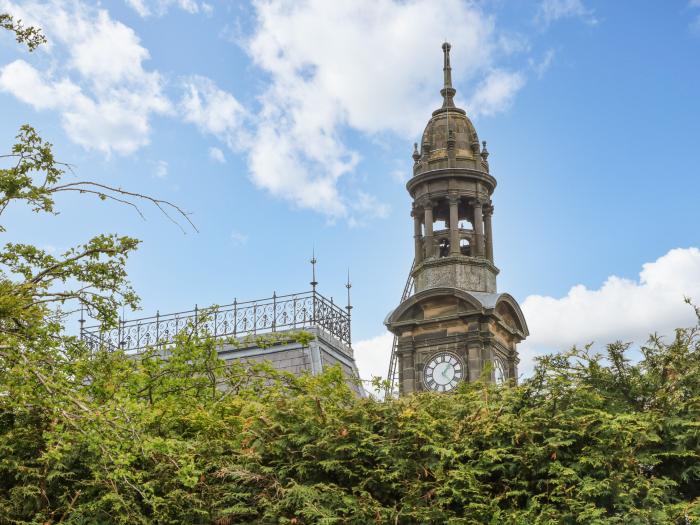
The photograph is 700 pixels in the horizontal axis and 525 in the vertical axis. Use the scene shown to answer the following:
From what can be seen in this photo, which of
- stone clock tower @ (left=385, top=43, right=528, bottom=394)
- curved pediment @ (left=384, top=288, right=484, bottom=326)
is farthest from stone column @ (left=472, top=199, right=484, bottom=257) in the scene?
curved pediment @ (left=384, top=288, right=484, bottom=326)

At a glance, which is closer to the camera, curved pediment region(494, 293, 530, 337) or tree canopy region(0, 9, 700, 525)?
tree canopy region(0, 9, 700, 525)

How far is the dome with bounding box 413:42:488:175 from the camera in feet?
123

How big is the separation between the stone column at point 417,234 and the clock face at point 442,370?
3.85 meters

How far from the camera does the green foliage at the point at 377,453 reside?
444 inches

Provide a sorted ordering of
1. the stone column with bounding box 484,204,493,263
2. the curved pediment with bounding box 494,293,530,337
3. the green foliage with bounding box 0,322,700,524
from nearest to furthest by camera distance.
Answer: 1. the green foliage with bounding box 0,322,700,524
2. the curved pediment with bounding box 494,293,530,337
3. the stone column with bounding box 484,204,493,263

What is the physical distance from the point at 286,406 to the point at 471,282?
23.7 m

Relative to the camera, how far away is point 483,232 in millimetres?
37062

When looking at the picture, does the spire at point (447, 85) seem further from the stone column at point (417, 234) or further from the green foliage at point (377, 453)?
the green foliage at point (377, 453)

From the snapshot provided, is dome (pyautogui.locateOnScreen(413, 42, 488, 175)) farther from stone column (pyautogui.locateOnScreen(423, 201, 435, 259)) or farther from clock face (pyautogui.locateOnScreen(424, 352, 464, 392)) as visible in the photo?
clock face (pyautogui.locateOnScreen(424, 352, 464, 392))

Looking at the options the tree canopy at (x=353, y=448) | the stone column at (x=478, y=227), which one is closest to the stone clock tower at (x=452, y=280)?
the stone column at (x=478, y=227)

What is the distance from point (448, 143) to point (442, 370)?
8289 millimetres

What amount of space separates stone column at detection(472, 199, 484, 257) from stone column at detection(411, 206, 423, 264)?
6.43 feet

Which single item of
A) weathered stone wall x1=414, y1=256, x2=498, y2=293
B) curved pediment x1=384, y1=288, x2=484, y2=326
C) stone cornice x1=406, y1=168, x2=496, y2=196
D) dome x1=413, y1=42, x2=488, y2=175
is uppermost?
dome x1=413, y1=42, x2=488, y2=175

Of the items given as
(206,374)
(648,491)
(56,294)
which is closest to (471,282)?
(206,374)
